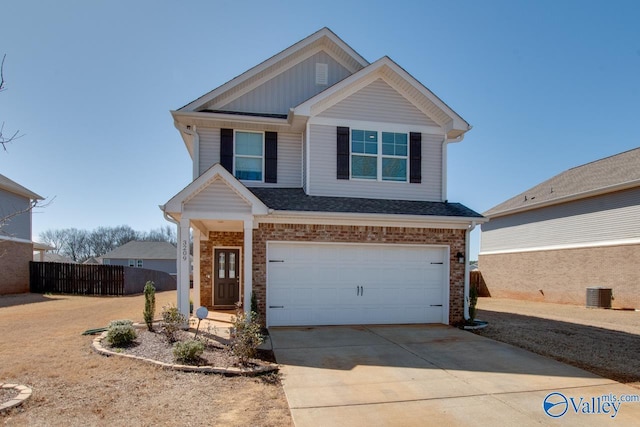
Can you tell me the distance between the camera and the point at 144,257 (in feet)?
150

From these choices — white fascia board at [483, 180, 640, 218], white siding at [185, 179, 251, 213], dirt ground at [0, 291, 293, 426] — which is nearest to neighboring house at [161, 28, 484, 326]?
white siding at [185, 179, 251, 213]

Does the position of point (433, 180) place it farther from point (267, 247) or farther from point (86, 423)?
point (86, 423)

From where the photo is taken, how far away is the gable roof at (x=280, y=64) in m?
12.0

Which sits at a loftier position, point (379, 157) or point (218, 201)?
point (379, 157)

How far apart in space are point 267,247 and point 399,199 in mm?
4403

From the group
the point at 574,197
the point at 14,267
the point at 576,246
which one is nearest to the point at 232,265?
the point at 14,267

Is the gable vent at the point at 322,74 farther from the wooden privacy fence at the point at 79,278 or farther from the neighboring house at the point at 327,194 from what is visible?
the wooden privacy fence at the point at 79,278

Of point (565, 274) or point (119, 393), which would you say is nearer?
point (119, 393)

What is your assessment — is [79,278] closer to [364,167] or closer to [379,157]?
[364,167]

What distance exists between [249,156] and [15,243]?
1762 cm

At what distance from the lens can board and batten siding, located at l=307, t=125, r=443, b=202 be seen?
11492 millimetres


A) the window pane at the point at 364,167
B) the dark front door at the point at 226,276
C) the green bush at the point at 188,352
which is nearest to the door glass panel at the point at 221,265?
the dark front door at the point at 226,276

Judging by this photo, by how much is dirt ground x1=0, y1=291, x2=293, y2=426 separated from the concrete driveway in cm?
58

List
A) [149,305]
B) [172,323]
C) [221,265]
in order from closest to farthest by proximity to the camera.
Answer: [172,323] → [149,305] → [221,265]
